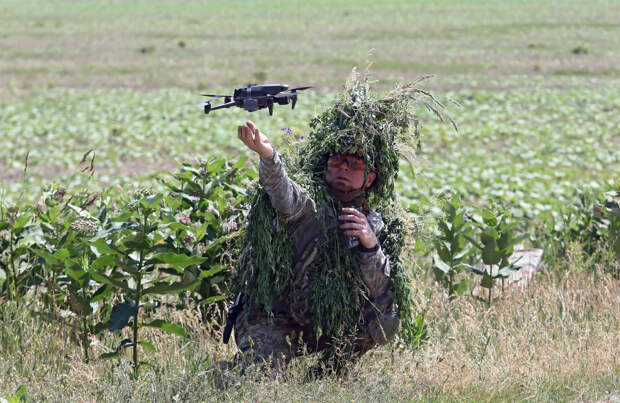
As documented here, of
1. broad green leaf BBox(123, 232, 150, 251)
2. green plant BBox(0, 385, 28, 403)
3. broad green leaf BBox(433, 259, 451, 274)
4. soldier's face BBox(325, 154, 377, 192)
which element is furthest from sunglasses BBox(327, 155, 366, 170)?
green plant BBox(0, 385, 28, 403)

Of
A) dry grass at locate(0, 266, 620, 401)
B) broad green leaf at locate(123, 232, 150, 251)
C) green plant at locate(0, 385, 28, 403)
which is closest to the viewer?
green plant at locate(0, 385, 28, 403)

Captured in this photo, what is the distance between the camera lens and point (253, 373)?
13.0ft

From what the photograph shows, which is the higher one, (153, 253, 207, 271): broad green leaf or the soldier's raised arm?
the soldier's raised arm

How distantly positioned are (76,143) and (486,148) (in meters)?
8.47

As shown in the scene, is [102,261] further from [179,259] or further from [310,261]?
[310,261]

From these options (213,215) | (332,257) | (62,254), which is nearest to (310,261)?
(332,257)

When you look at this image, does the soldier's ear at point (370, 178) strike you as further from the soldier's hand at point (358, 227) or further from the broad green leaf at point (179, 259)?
the broad green leaf at point (179, 259)

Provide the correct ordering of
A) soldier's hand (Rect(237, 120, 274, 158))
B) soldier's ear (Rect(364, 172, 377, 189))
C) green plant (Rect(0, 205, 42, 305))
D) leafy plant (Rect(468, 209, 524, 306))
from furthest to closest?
leafy plant (Rect(468, 209, 524, 306)) → green plant (Rect(0, 205, 42, 305)) → soldier's ear (Rect(364, 172, 377, 189)) → soldier's hand (Rect(237, 120, 274, 158))

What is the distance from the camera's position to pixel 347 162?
13.9ft

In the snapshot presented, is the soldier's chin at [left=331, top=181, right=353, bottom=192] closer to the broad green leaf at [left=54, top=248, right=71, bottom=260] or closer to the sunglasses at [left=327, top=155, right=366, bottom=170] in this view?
the sunglasses at [left=327, top=155, right=366, bottom=170]

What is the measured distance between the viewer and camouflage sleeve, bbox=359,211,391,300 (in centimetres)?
411

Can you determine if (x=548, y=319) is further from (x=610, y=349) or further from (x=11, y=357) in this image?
(x=11, y=357)

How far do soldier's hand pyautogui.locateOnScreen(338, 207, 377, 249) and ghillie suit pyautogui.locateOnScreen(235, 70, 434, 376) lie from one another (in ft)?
0.27

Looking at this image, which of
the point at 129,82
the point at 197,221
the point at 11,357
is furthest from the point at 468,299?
the point at 129,82
